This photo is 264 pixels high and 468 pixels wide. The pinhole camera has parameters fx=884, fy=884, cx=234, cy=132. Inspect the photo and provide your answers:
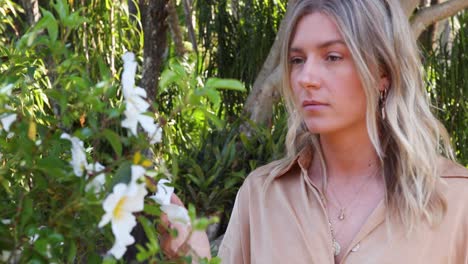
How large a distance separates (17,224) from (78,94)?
6.4 inches

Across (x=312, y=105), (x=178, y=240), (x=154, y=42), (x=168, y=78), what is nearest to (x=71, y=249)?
(x=168, y=78)

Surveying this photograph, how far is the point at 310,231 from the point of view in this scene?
2.07m

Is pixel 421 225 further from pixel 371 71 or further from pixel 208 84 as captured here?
pixel 208 84

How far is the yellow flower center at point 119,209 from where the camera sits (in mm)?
917

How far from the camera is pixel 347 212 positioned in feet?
6.87

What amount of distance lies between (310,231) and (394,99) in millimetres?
368

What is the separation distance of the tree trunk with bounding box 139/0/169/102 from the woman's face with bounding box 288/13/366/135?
7.03 feet

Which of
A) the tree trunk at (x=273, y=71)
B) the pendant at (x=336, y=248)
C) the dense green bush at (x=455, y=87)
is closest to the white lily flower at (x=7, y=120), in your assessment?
the pendant at (x=336, y=248)

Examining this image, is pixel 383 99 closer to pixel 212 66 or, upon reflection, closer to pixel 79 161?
pixel 79 161

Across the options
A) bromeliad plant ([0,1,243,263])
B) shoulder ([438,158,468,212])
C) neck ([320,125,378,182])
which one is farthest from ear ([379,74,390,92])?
bromeliad plant ([0,1,243,263])

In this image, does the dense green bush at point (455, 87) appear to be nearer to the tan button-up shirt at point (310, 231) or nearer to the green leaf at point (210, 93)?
the tan button-up shirt at point (310, 231)

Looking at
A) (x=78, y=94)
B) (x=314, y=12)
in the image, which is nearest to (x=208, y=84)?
(x=78, y=94)

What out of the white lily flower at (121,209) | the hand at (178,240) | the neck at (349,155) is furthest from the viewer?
the neck at (349,155)

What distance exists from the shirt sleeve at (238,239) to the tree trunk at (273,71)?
6.80 ft
